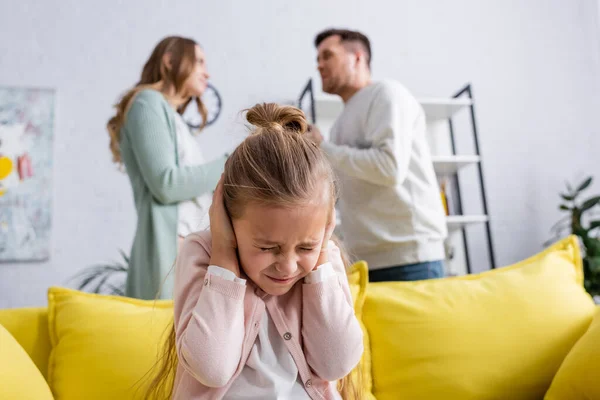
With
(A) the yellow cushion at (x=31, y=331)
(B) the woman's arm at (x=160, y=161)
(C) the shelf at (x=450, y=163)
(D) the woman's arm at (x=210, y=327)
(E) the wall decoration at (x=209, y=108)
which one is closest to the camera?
(D) the woman's arm at (x=210, y=327)

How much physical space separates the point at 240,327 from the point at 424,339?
0.50 metres

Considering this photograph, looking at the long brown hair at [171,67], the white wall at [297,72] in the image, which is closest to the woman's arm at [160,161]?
the long brown hair at [171,67]

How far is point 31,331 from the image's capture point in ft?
4.20

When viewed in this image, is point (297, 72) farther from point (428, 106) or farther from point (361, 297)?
point (361, 297)

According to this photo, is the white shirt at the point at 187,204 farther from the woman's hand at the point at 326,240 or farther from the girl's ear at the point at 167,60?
the woman's hand at the point at 326,240

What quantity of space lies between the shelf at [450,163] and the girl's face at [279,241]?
223cm

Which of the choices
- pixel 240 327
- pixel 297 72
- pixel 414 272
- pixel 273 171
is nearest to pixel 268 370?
pixel 240 327

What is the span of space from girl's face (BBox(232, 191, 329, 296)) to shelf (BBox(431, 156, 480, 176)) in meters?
2.23

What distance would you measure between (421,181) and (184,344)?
1.24 meters

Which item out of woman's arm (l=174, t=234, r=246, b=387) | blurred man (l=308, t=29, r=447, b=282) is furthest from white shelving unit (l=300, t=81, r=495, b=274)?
woman's arm (l=174, t=234, r=246, b=387)

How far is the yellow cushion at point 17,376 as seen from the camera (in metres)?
1.01

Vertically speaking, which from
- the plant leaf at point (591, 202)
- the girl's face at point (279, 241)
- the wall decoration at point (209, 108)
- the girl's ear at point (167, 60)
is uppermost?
the wall decoration at point (209, 108)

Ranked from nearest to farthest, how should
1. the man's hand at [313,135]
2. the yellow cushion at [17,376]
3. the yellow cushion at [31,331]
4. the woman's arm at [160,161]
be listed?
the yellow cushion at [17,376], the man's hand at [313,135], the yellow cushion at [31,331], the woman's arm at [160,161]

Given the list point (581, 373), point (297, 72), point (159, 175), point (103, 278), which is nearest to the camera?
point (581, 373)
